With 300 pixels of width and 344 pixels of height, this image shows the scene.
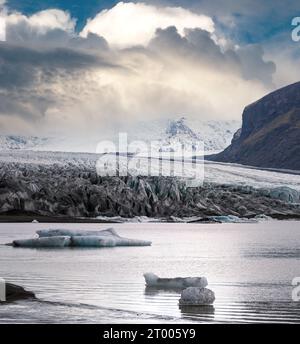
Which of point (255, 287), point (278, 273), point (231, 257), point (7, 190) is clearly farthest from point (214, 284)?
point (7, 190)

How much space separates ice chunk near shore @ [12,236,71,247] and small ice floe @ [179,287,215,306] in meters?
17.7

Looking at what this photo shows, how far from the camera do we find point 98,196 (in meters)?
61.9

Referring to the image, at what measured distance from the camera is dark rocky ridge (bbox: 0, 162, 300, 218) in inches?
2375

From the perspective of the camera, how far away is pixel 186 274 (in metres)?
21.0

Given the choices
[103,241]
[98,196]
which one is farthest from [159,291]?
[98,196]

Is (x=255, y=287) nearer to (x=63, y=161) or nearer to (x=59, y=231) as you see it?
(x=59, y=231)

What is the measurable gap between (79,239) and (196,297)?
19104mm

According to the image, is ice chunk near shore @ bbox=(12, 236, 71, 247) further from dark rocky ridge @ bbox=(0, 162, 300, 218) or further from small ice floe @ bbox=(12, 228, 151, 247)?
dark rocky ridge @ bbox=(0, 162, 300, 218)

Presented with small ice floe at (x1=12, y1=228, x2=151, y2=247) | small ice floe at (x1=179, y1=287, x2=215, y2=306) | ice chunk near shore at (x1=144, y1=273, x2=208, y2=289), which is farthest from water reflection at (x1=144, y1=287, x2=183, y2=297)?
small ice floe at (x1=12, y1=228, x2=151, y2=247)

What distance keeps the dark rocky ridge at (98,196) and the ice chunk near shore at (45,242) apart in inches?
1081

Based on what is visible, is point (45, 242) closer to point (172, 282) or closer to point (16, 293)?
point (172, 282)

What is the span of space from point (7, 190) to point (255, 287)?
44.4 meters

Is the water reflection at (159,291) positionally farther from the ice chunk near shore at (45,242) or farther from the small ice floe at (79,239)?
the small ice floe at (79,239)

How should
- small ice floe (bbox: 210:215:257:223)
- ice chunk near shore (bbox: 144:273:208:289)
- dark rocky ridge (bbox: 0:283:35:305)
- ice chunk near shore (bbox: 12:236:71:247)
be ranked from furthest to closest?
small ice floe (bbox: 210:215:257:223) < ice chunk near shore (bbox: 12:236:71:247) < ice chunk near shore (bbox: 144:273:208:289) < dark rocky ridge (bbox: 0:283:35:305)
